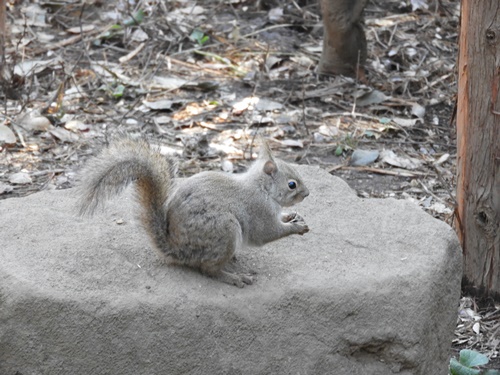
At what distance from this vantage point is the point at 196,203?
3857 millimetres

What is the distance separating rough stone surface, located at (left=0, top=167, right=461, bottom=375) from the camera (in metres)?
3.73

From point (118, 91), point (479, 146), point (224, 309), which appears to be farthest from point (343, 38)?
point (224, 309)

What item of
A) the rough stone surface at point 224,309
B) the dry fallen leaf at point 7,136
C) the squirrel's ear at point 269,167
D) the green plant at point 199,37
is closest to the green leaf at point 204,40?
the green plant at point 199,37

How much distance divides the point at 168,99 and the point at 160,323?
4.15m

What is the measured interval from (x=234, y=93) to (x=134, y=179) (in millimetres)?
4010

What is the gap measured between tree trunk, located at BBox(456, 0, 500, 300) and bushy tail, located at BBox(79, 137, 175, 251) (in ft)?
6.79

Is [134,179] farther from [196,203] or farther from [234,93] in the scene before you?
[234,93]

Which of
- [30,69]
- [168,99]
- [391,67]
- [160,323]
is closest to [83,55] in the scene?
[30,69]

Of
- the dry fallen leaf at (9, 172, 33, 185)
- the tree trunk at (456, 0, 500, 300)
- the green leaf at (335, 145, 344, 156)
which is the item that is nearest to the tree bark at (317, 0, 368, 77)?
the green leaf at (335, 145, 344, 156)

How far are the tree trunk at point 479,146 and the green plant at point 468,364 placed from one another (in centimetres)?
94

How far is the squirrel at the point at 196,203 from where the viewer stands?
3830 millimetres

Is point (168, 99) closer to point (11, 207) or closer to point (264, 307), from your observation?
point (11, 207)

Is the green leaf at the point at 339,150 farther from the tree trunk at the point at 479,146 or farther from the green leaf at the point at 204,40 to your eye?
the green leaf at the point at 204,40

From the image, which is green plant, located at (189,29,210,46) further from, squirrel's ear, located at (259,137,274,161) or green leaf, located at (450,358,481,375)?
green leaf, located at (450,358,481,375)
